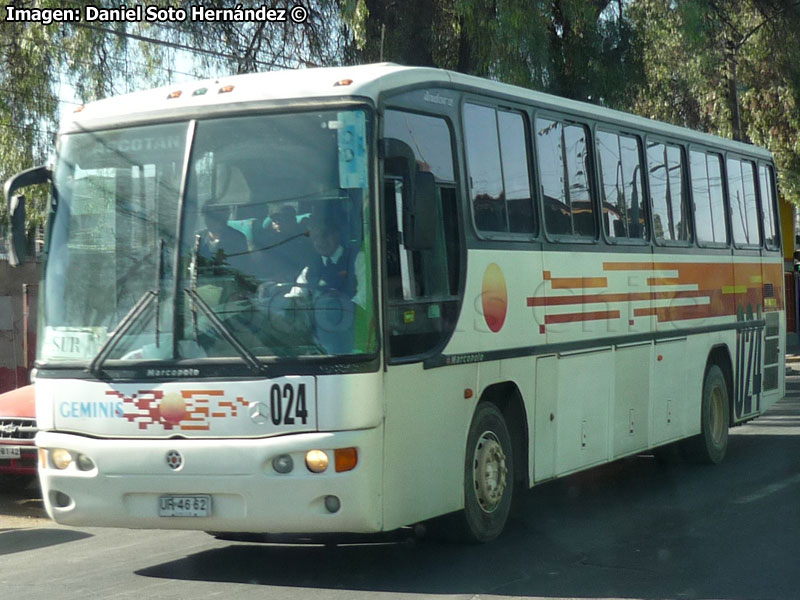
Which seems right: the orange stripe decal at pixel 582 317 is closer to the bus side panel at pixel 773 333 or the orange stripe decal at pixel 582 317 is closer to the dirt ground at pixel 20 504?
the dirt ground at pixel 20 504

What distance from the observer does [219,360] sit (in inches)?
297

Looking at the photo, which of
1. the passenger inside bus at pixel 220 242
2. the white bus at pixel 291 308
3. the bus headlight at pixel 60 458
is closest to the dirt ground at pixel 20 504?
the bus headlight at pixel 60 458

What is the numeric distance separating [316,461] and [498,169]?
2915mm

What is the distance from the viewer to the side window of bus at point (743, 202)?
1418cm

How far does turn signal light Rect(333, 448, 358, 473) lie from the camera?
7.38 m

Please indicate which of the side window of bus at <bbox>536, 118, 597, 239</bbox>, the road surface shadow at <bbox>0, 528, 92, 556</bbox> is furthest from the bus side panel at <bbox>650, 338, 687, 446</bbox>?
the road surface shadow at <bbox>0, 528, 92, 556</bbox>

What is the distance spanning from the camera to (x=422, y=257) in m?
8.12

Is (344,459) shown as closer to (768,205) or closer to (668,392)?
(668,392)

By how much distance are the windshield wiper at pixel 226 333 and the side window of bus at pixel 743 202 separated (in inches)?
318

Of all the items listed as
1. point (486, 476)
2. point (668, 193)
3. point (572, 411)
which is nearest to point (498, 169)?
point (572, 411)

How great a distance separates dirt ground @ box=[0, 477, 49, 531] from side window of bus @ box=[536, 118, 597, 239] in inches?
200

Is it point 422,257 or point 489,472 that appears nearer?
point 422,257

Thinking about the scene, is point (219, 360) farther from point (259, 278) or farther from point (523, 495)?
point (523, 495)

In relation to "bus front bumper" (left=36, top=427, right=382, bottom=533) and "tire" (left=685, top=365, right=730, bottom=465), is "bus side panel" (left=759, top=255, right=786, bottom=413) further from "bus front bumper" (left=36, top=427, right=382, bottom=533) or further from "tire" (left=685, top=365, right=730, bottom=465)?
"bus front bumper" (left=36, top=427, right=382, bottom=533)
